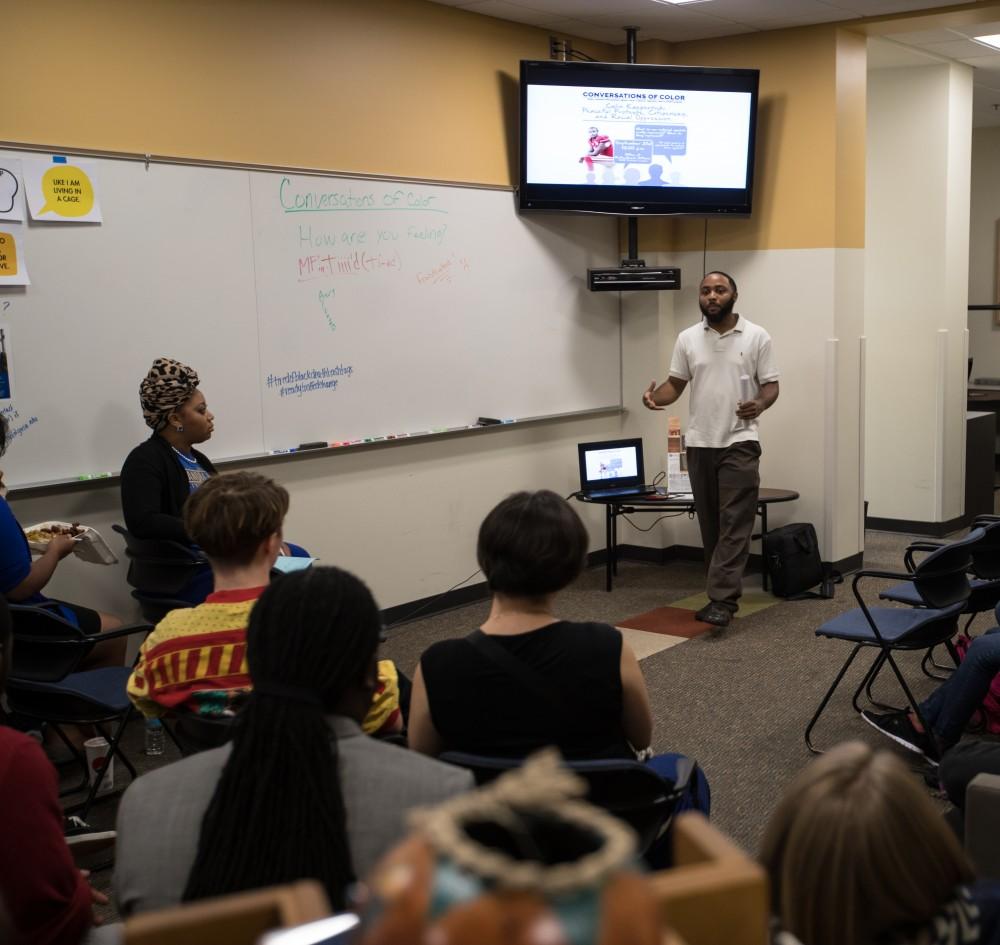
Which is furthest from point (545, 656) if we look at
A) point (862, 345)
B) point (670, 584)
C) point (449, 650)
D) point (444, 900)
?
point (862, 345)

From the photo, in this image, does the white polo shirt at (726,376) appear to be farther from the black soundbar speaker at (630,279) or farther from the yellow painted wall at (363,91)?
the yellow painted wall at (363,91)

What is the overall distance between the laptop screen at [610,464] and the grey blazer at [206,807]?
4.72 m

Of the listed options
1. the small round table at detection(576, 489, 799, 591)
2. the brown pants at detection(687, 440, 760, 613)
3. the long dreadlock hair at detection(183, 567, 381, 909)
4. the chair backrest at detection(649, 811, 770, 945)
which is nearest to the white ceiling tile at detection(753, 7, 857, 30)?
the brown pants at detection(687, 440, 760, 613)

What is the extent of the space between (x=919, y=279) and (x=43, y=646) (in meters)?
5.78

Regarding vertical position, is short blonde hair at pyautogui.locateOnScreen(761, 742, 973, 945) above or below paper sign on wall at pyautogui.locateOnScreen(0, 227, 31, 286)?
below

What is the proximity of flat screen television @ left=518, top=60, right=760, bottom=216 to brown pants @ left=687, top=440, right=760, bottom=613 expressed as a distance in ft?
4.80

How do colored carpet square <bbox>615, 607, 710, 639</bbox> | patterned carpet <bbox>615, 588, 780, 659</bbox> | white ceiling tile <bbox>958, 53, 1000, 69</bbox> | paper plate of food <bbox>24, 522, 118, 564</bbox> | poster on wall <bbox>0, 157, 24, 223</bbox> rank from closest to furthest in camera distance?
paper plate of food <bbox>24, 522, 118, 564</bbox>, poster on wall <bbox>0, 157, 24, 223</bbox>, patterned carpet <bbox>615, 588, 780, 659</bbox>, colored carpet square <bbox>615, 607, 710, 639</bbox>, white ceiling tile <bbox>958, 53, 1000, 69</bbox>

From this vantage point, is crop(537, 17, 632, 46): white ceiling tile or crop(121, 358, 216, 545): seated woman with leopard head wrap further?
crop(537, 17, 632, 46): white ceiling tile

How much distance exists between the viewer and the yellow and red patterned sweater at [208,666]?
2273 mm

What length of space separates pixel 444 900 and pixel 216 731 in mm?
1856

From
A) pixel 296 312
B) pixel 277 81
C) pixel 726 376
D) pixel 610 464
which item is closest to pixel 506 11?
pixel 277 81

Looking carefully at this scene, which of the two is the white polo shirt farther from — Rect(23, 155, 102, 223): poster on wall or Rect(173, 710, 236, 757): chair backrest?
Rect(173, 710, 236, 757): chair backrest

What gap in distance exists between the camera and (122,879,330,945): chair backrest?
0.77 meters

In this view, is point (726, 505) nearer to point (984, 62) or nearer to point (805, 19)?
point (805, 19)
